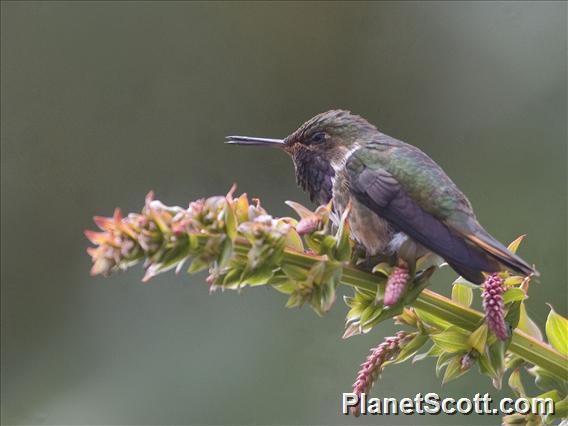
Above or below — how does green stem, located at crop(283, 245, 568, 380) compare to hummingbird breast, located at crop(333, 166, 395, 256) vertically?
below

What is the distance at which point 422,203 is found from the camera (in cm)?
239

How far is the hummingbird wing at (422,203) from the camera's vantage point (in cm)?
198

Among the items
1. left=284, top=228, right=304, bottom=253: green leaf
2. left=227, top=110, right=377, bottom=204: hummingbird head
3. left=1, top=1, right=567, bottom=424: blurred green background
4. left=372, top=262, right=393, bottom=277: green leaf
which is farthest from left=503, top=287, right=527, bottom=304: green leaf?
left=1, top=1, right=567, bottom=424: blurred green background

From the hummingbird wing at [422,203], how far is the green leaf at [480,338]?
10.2 inches

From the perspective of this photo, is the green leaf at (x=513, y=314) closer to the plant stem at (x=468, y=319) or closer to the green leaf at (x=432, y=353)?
the plant stem at (x=468, y=319)

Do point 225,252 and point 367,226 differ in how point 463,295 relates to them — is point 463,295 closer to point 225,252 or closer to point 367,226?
point 225,252

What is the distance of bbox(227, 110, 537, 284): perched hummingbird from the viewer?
2.03 m

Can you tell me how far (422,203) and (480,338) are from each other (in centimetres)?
84

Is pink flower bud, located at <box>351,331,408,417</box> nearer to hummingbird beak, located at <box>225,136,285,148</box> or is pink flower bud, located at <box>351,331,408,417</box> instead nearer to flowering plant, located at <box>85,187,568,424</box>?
flowering plant, located at <box>85,187,568,424</box>

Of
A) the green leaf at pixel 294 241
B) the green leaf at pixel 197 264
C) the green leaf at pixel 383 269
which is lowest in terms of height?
the green leaf at pixel 197 264

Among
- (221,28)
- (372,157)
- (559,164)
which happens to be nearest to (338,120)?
(372,157)

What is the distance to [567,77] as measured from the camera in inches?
A: 197

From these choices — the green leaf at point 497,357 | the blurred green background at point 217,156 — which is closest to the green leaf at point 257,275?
the green leaf at point 497,357

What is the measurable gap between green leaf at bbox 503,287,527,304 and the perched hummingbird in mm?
99
